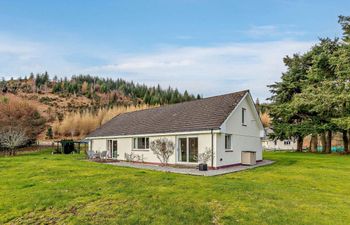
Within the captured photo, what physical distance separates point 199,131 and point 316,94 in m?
22.9

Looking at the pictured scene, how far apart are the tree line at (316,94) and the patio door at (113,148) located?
2288cm

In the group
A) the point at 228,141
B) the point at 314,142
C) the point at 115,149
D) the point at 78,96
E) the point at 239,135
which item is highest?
the point at 78,96

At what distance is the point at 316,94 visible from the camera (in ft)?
105

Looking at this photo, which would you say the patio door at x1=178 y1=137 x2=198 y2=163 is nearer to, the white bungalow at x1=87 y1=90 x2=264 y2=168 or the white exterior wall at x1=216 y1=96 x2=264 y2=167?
the white bungalow at x1=87 y1=90 x2=264 y2=168

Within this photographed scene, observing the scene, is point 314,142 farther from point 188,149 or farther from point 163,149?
point 163,149

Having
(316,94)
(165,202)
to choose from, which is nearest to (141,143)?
(165,202)

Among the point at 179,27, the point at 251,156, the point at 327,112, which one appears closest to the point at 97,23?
the point at 179,27

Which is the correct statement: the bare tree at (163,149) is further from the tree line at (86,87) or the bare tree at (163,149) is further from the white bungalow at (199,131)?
the tree line at (86,87)

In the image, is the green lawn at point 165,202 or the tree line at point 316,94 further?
the tree line at point 316,94

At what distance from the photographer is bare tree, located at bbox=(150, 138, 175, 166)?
17.7 meters

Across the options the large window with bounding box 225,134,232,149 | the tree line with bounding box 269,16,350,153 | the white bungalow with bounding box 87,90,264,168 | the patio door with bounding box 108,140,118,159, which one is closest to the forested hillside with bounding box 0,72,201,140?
the patio door with bounding box 108,140,118,159

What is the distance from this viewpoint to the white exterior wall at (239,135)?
16.2 m

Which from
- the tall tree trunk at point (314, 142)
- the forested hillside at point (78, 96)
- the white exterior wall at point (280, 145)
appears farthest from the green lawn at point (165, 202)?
the white exterior wall at point (280, 145)

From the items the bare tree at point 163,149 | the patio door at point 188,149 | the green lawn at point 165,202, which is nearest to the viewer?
the green lawn at point 165,202
